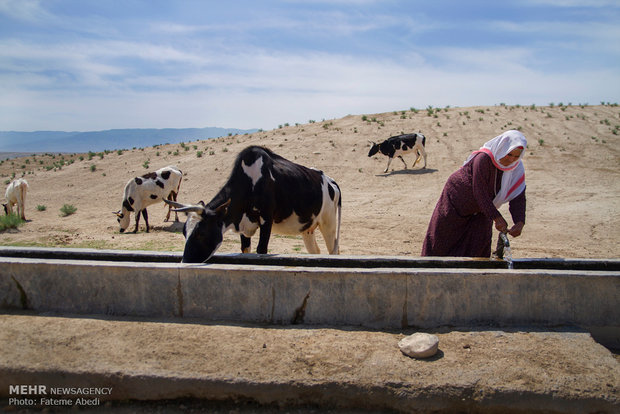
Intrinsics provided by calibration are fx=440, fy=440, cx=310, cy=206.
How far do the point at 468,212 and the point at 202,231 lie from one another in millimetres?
2829

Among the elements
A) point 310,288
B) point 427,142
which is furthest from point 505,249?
point 427,142

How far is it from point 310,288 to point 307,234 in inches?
138

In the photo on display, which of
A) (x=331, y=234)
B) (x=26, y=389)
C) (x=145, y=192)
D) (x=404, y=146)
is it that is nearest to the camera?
(x=26, y=389)

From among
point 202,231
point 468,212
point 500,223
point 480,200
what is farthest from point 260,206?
point 500,223

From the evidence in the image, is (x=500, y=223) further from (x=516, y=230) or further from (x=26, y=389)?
(x=26, y=389)

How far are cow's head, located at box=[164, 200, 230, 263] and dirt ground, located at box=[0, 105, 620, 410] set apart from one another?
3.95 feet

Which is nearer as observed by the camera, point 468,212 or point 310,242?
point 468,212

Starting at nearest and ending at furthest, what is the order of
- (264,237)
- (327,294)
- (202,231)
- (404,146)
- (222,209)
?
(327,294) < (202,231) < (222,209) < (264,237) < (404,146)

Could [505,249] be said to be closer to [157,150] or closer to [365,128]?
[365,128]

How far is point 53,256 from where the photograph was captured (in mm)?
4883

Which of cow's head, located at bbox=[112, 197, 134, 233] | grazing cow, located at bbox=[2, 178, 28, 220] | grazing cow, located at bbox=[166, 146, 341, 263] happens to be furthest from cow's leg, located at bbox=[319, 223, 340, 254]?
grazing cow, located at bbox=[2, 178, 28, 220]

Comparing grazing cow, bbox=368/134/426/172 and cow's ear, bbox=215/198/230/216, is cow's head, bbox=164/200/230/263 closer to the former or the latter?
cow's ear, bbox=215/198/230/216

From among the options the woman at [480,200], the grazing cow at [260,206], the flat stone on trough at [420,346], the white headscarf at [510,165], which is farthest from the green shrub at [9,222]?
the white headscarf at [510,165]

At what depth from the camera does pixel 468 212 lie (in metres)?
4.38
